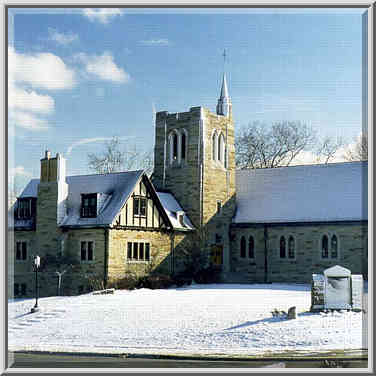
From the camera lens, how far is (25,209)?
34.3 metres

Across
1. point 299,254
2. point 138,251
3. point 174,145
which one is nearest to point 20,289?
point 138,251

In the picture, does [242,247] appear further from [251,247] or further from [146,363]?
[146,363]

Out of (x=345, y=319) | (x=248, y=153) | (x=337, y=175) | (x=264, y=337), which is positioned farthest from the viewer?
(x=248, y=153)

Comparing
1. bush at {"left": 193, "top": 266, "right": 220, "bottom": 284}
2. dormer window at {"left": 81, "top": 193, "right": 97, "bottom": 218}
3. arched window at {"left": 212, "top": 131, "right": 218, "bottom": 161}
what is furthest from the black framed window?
arched window at {"left": 212, "top": 131, "right": 218, "bottom": 161}

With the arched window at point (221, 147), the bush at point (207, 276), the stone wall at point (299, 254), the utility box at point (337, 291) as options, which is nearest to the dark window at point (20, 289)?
the bush at point (207, 276)

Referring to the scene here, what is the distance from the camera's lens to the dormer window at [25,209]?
34.1 meters

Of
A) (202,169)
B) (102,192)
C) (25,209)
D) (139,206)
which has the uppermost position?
(202,169)

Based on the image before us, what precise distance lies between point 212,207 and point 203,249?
8.53ft

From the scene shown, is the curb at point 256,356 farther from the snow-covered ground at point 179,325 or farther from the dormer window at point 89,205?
the dormer window at point 89,205

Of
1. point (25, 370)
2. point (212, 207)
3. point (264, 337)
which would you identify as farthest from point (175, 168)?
point (25, 370)

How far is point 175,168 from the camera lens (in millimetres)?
37344

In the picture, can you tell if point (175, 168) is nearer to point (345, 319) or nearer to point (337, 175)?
point (337, 175)

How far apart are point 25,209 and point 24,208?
83 millimetres

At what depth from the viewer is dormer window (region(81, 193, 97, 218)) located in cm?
3167
